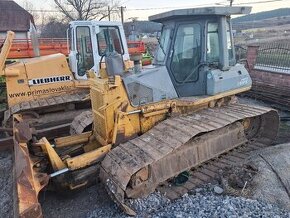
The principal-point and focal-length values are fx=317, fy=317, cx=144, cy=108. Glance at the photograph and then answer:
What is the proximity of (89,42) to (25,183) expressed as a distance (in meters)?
5.04

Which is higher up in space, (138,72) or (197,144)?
(138,72)

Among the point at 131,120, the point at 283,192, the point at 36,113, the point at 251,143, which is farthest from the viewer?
the point at 36,113

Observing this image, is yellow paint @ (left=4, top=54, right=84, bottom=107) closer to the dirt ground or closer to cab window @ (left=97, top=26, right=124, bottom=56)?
cab window @ (left=97, top=26, right=124, bottom=56)

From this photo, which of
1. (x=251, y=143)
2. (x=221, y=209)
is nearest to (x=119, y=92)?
(x=221, y=209)

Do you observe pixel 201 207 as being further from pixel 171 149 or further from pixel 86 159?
pixel 86 159

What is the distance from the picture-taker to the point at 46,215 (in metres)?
4.53

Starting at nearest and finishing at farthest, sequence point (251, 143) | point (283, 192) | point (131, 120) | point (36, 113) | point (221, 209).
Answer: point (221, 209)
point (283, 192)
point (131, 120)
point (251, 143)
point (36, 113)

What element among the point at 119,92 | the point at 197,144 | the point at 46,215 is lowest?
the point at 46,215

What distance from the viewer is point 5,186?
209 inches

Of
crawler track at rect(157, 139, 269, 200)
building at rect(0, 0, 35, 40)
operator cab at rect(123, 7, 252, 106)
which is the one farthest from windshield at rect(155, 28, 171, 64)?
building at rect(0, 0, 35, 40)

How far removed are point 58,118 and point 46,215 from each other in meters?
3.66

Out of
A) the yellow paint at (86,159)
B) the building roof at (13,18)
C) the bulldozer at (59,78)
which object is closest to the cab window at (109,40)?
the bulldozer at (59,78)

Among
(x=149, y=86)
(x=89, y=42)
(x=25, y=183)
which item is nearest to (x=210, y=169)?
(x=149, y=86)

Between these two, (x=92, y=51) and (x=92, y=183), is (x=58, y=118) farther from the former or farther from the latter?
(x=92, y=183)
